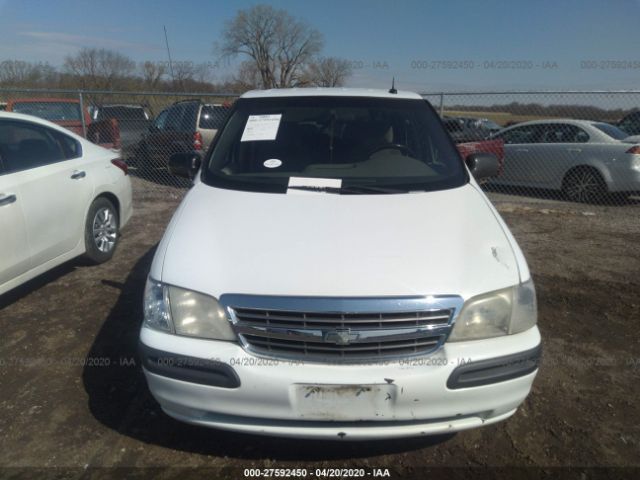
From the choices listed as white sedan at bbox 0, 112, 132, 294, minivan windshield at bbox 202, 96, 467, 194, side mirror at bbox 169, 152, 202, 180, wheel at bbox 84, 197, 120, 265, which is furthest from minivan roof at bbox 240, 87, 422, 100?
wheel at bbox 84, 197, 120, 265

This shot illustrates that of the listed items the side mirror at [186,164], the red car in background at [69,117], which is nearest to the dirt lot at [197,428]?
the side mirror at [186,164]

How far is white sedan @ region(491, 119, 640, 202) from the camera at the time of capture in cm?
766

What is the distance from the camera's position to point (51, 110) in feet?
33.3

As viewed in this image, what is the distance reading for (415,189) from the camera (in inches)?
111

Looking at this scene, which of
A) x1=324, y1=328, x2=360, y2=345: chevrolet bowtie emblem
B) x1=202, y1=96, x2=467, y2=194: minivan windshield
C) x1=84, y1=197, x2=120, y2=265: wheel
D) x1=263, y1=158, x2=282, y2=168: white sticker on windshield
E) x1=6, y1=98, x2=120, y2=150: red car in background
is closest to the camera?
x1=324, y1=328, x2=360, y2=345: chevrolet bowtie emblem

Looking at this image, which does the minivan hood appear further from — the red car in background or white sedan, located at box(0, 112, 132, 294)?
the red car in background

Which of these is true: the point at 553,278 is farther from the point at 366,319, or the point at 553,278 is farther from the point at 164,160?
the point at 164,160

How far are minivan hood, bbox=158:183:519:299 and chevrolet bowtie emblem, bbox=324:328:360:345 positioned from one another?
6.0 inches

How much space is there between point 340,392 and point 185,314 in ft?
2.45

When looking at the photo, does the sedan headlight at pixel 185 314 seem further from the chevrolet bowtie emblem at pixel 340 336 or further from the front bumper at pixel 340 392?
the chevrolet bowtie emblem at pixel 340 336

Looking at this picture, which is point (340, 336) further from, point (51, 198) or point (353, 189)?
point (51, 198)

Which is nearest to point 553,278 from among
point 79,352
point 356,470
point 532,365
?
point 532,365

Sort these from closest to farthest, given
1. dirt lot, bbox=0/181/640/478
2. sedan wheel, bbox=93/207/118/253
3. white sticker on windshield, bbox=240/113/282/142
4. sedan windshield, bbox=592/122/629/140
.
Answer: dirt lot, bbox=0/181/640/478 → white sticker on windshield, bbox=240/113/282/142 → sedan wheel, bbox=93/207/118/253 → sedan windshield, bbox=592/122/629/140

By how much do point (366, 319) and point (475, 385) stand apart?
21.5 inches
